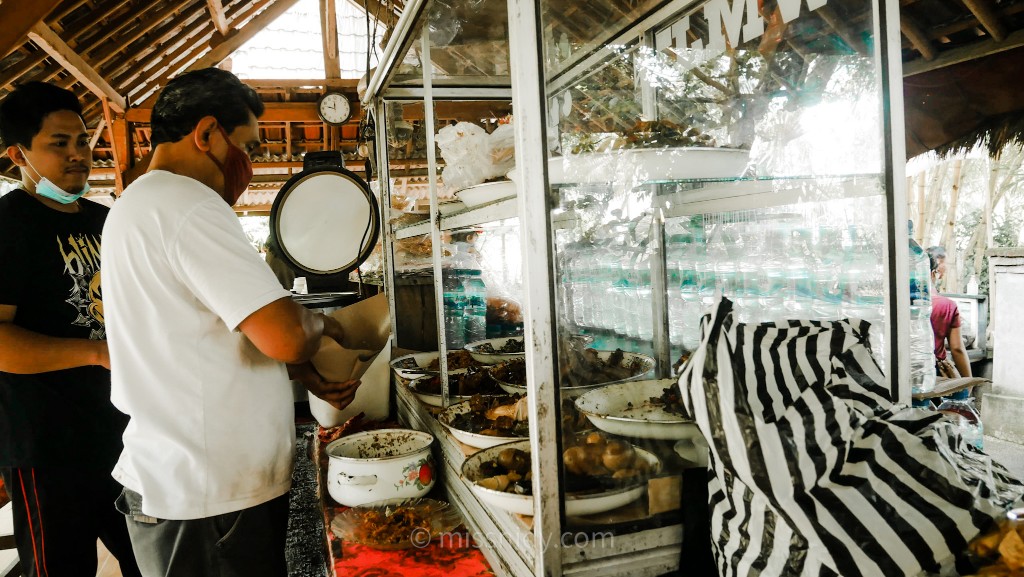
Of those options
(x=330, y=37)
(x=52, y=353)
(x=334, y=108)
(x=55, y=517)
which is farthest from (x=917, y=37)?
(x=330, y=37)

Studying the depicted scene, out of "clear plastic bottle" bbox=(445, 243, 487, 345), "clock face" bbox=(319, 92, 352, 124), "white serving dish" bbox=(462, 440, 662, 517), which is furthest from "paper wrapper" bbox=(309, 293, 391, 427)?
"clock face" bbox=(319, 92, 352, 124)

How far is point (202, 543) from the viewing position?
4.47ft

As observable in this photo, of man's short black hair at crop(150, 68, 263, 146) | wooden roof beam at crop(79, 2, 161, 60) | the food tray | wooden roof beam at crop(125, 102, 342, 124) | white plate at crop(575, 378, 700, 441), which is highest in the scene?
wooden roof beam at crop(79, 2, 161, 60)

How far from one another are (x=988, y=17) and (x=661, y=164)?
11.1ft

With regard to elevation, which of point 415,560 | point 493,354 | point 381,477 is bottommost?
point 415,560

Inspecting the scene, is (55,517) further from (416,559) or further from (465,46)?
(465,46)

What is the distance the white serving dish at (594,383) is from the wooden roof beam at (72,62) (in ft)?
18.9

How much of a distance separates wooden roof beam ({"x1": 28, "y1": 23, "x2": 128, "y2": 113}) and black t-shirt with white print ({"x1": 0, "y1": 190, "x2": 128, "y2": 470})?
4.33 metres

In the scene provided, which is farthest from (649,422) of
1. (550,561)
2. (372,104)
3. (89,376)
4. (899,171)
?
(372,104)

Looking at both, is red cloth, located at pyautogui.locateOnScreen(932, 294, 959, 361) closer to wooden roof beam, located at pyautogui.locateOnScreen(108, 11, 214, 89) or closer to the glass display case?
the glass display case

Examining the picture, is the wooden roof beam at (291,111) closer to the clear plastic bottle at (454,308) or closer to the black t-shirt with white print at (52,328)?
the clear plastic bottle at (454,308)

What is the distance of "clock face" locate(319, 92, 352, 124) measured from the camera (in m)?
6.03

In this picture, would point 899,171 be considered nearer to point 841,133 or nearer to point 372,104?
point 841,133

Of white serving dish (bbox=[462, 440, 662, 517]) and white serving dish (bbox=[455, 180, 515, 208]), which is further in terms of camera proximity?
white serving dish (bbox=[455, 180, 515, 208])
